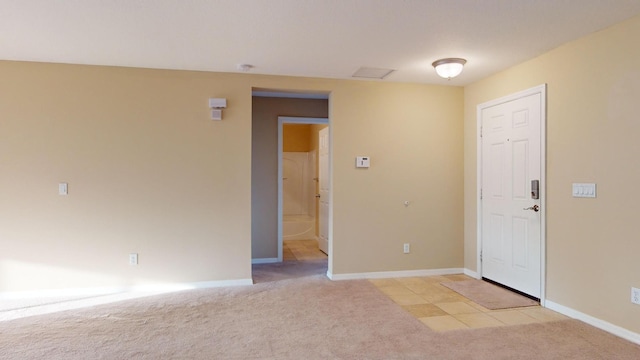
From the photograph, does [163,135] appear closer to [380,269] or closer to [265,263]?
[265,263]

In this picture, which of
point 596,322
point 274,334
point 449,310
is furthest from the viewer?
point 449,310

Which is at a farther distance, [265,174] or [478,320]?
[265,174]

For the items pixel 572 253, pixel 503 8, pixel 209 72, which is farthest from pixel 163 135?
pixel 572 253

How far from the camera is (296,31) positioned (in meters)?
3.03

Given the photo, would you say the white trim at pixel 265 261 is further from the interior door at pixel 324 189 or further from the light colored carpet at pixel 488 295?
the light colored carpet at pixel 488 295

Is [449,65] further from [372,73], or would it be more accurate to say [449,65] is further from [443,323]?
[443,323]

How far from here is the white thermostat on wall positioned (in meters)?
4.50

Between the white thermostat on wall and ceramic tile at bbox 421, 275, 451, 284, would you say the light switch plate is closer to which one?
ceramic tile at bbox 421, 275, 451, 284

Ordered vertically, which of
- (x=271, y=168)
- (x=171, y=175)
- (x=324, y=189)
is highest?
(x=271, y=168)

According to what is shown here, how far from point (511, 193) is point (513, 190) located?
45 mm

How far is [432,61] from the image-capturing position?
12.4 feet

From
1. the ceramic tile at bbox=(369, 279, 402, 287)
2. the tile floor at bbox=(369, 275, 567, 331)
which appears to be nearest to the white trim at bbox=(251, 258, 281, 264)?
the ceramic tile at bbox=(369, 279, 402, 287)

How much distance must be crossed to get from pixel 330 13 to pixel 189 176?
2.31 m

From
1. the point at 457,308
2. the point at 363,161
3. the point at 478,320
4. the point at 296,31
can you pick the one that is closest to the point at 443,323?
the point at 478,320
